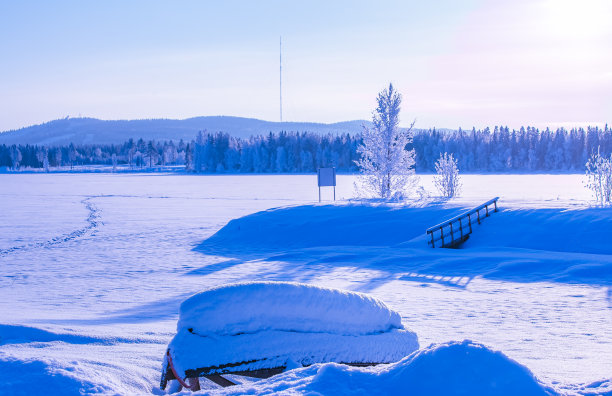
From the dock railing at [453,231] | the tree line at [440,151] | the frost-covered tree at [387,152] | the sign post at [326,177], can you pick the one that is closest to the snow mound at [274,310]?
the dock railing at [453,231]

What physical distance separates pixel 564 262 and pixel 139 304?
10.5 metres

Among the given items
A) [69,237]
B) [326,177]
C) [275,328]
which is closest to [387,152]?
[326,177]

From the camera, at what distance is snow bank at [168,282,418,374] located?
15.2 feet

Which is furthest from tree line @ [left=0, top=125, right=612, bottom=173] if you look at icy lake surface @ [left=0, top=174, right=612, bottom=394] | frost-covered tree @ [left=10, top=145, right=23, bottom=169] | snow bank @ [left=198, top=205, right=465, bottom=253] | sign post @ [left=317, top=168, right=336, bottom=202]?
icy lake surface @ [left=0, top=174, right=612, bottom=394]

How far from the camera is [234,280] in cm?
1340

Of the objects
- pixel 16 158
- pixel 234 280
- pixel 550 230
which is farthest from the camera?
pixel 16 158

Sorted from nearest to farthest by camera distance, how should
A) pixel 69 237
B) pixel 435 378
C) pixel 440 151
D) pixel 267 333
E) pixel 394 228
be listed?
1. pixel 435 378
2. pixel 267 333
3. pixel 394 228
4. pixel 69 237
5. pixel 440 151

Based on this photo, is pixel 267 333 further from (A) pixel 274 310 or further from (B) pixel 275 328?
(A) pixel 274 310

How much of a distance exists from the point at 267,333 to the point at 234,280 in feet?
28.8

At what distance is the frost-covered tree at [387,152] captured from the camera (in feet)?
109

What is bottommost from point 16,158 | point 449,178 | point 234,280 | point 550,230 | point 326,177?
point 234,280

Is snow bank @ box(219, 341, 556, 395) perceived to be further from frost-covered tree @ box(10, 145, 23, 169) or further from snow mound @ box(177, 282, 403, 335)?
frost-covered tree @ box(10, 145, 23, 169)

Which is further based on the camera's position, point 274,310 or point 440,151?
point 440,151

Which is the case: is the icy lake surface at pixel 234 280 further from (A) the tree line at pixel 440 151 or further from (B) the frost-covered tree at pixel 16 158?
(B) the frost-covered tree at pixel 16 158
